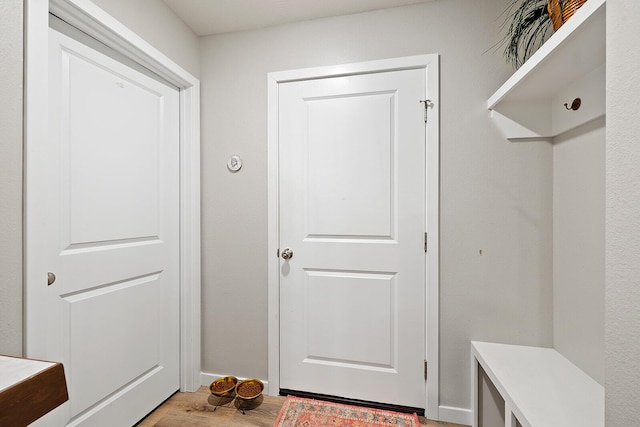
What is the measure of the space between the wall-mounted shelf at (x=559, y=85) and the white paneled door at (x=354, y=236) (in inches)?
17.8

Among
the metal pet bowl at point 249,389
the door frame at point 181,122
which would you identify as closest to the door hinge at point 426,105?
the door frame at point 181,122

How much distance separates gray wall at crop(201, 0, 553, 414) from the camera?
5.32 ft

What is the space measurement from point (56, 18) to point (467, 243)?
2.19 m

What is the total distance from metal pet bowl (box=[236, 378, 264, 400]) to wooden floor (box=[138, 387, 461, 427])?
76 mm

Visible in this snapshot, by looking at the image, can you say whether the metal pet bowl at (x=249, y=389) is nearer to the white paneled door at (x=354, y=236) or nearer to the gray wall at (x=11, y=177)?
the white paneled door at (x=354, y=236)

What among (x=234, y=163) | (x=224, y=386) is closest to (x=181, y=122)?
(x=234, y=163)

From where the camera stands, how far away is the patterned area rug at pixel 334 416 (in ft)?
5.44

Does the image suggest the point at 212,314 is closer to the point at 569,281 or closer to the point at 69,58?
the point at 69,58

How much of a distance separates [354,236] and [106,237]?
51.5 inches

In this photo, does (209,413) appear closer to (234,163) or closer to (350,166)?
(234,163)

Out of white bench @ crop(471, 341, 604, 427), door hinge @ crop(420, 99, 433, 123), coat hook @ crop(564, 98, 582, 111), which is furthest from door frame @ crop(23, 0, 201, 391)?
coat hook @ crop(564, 98, 582, 111)

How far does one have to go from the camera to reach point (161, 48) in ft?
5.64

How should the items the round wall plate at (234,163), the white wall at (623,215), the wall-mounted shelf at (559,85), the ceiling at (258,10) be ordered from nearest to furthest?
the white wall at (623,215), the wall-mounted shelf at (559,85), the ceiling at (258,10), the round wall plate at (234,163)

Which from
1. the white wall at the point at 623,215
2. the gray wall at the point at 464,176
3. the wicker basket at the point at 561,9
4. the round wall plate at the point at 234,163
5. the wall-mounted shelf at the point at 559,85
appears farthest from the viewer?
the round wall plate at the point at 234,163
